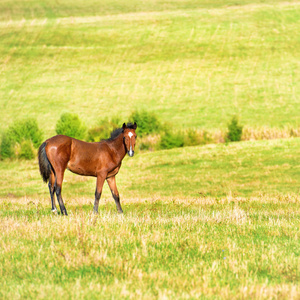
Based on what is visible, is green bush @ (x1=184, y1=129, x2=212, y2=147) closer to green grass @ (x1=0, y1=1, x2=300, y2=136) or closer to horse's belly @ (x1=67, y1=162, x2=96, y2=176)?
green grass @ (x1=0, y1=1, x2=300, y2=136)

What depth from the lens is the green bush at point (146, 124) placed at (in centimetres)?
5600

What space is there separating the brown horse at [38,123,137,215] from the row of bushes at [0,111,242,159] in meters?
37.2

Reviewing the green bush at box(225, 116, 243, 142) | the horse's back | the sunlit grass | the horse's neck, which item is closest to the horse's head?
the horse's neck

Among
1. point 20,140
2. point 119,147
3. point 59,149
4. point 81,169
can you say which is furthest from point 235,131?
point 59,149

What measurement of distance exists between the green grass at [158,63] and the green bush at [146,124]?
484 inches

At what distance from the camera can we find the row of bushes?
53.1 meters

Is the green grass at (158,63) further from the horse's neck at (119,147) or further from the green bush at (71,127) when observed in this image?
the horse's neck at (119,147)

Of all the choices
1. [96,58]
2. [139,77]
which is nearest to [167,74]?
[139,77]

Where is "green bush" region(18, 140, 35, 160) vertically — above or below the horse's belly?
below

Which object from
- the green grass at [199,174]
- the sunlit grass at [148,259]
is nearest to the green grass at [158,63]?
the green grass at [199,174]

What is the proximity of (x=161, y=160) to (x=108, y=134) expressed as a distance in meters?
14.0

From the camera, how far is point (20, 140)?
57.5 meters

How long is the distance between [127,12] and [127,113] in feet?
178

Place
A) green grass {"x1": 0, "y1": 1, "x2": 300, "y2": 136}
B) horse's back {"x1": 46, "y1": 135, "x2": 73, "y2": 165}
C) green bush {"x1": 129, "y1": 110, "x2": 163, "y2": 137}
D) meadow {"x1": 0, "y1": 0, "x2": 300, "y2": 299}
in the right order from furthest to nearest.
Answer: green grass {"x1": 0, "y1": 1, "x2": 300, "y2": 136} < green bush {"x1": 129, "y1": 110, "x2": 163, "y2": 137} < horse's back {"x1": 46, "y1": 135, "x2": 73, "y2": 165} < meadow {"x1": 0, "y1": 0, "x2": 300, "y2": 299}
